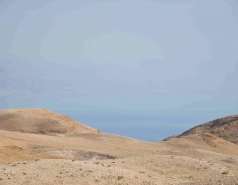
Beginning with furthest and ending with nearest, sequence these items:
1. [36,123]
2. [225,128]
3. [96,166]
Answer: [225,128], [36,123], [96,166]

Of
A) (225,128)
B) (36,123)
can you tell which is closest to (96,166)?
(36,123)

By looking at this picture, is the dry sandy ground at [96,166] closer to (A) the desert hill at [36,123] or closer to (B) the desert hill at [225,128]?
(A) the desert hill at [36,123]

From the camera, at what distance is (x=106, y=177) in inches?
845

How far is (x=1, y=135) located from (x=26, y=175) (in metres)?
15.8

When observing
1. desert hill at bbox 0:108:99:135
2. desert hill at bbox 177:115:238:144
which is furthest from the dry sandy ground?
desert hill at bbox 177:115:238:144

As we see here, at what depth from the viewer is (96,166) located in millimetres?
22875

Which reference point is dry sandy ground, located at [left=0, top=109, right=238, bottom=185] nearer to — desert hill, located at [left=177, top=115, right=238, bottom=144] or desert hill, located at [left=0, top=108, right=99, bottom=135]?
desert hill, located at [left=0, top=108, right=99, bottom=135]

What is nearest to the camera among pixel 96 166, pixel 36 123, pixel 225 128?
pixel 96 166

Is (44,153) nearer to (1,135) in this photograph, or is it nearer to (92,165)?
(1,135)

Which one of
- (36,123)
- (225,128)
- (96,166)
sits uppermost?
(225,128)

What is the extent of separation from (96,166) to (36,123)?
24.0 meters

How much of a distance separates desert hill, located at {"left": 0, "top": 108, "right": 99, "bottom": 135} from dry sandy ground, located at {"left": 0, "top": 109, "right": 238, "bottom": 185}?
18.3ft

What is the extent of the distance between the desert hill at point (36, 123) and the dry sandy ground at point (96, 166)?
5.57m

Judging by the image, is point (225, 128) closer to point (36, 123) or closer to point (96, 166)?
point (36, 123)
